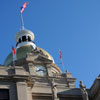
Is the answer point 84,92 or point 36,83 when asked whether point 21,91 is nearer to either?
point 84,92

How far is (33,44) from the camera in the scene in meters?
73.0

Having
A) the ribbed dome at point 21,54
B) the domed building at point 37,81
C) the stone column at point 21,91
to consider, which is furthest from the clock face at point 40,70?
the stone column at point 21,91

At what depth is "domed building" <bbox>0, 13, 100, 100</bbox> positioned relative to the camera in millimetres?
41188

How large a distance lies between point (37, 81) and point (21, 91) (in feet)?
44.2

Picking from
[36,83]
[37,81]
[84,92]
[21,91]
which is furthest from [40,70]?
[21,91]

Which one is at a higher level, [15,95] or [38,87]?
[38,87]

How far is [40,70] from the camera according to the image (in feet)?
202

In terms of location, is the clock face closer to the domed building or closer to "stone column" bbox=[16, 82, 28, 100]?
the domed building

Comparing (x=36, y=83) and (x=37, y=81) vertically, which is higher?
(x=37, y=81)

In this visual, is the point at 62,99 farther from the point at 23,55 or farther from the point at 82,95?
the point at 23,55

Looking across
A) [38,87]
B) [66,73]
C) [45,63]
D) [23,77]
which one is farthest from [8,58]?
[23,77]

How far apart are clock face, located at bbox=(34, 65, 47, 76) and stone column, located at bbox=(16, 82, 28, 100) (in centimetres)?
1895

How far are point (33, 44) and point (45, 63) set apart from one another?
1153 centimetres

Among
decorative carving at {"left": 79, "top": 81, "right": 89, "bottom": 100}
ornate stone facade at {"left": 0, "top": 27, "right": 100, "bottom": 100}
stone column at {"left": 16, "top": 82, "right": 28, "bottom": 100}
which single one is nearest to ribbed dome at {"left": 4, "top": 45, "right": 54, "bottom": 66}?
ornate stone facade at {"left": 0, "top": 27, "right": 100, "bottom": 100}
